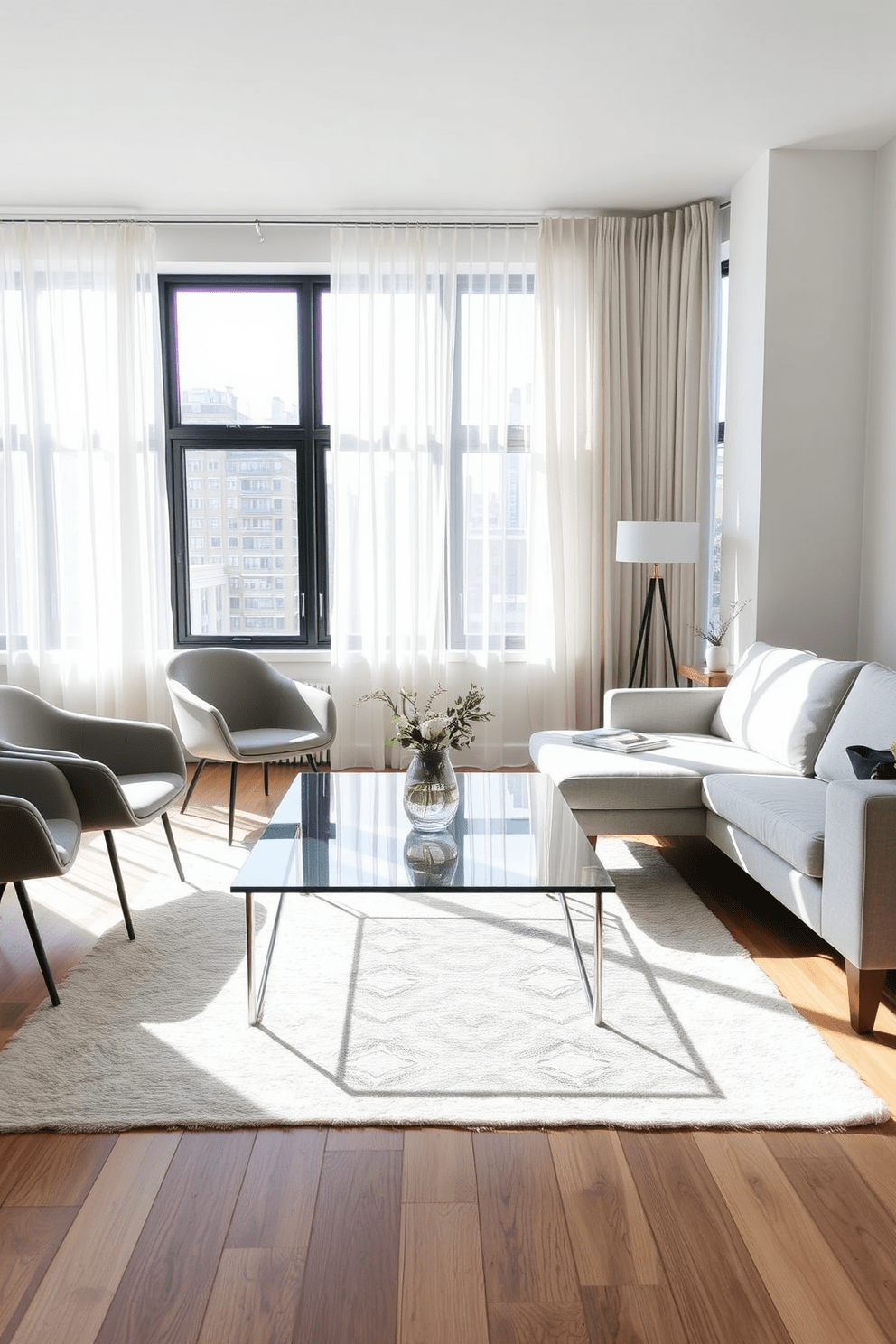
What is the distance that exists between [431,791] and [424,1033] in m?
0.74

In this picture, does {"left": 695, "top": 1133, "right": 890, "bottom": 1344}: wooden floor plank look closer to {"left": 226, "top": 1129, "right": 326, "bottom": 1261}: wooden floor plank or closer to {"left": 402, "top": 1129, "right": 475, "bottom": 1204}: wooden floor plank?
{"left": 402, "top": 1129, "right": 475, "bottom": 1204}: wooden floor plank

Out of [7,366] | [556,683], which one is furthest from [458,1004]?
[7,366]

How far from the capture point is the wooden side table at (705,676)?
4.92 metres

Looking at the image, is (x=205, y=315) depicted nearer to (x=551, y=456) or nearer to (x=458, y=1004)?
(x=551, y=456)

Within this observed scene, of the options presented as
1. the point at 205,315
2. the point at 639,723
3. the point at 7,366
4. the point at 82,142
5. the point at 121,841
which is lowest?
the point at 121,841

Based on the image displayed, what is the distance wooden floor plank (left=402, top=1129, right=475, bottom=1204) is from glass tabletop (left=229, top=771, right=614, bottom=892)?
1.97 ft

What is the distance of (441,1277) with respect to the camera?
5.77ft

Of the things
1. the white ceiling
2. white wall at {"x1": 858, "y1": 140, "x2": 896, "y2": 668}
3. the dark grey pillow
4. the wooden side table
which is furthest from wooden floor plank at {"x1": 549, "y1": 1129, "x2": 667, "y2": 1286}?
the white ceiling

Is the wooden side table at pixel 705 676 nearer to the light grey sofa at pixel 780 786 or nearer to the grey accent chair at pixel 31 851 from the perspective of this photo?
the light grey sofa at pixel 780 786

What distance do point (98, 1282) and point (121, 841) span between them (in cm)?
279

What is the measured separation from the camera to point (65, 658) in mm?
5605

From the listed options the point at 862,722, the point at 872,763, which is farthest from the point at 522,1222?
the point at 862,722

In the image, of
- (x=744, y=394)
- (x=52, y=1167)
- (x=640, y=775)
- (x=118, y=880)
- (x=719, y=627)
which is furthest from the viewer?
(x=719, y=627)

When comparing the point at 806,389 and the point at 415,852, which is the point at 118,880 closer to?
the point at 415,852
